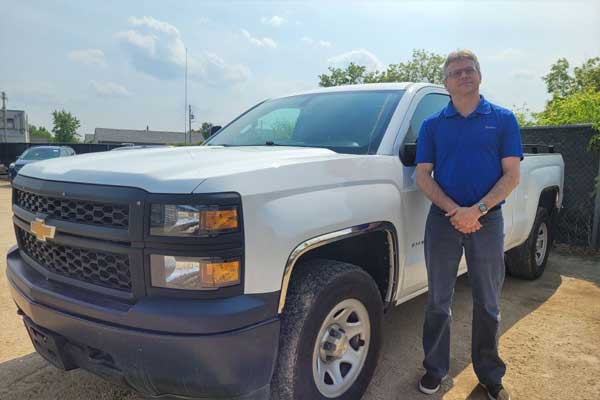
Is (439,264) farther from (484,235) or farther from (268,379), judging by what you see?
(268,379)

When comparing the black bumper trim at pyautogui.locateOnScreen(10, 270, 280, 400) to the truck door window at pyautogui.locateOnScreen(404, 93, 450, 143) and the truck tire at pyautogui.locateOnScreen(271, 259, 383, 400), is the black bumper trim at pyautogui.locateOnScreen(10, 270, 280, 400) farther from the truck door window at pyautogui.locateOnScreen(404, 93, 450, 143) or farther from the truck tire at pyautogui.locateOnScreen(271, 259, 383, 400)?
the truck door window at pyautogui.locateOnScreen(404, 93, 450, 143)

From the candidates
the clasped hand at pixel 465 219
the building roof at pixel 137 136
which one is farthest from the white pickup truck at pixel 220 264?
the building roof at pixel 137 136

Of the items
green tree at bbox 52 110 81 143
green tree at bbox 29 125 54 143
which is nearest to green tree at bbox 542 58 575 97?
green tree at bbox 52 110 81 143

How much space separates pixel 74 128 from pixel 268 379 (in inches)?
3153

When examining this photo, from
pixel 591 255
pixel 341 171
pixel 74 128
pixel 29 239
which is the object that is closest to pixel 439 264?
pixel 341 171

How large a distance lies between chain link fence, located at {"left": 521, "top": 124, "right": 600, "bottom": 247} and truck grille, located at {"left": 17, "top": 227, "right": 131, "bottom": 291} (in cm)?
681

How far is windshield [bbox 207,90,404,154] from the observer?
2996 mm

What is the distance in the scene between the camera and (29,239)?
2596 millimetres

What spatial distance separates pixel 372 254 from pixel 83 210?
65.7 inches

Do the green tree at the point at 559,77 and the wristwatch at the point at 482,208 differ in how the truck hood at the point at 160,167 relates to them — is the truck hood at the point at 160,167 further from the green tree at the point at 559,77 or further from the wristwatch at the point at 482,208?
the green tree at the point at 559,77

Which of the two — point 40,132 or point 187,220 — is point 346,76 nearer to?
point 187,220

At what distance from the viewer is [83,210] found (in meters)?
2.08

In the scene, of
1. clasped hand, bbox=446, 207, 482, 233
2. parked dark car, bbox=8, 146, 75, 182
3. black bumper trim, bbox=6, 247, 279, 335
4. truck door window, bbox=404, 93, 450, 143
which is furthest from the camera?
parked dark car, bbox=8, 146, 75, 182

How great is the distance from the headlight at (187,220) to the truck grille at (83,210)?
16 cm
